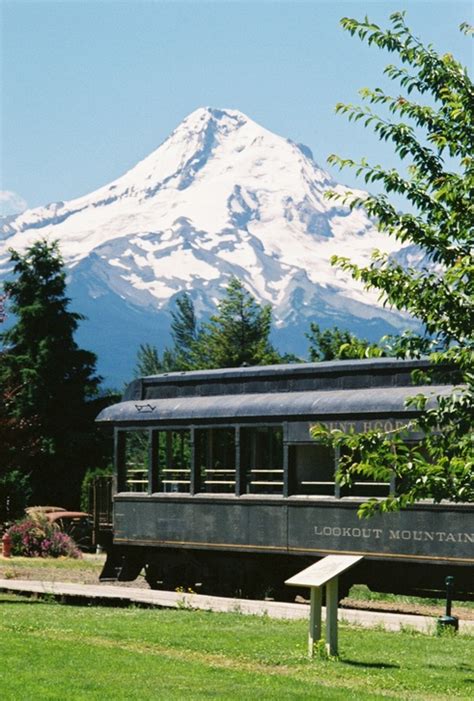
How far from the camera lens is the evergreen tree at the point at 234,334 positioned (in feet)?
189

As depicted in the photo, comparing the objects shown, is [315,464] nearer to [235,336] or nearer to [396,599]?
[396,599]

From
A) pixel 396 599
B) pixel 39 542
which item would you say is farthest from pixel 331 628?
pixel 39 542

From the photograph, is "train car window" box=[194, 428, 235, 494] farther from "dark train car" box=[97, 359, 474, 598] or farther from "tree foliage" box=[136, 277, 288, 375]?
"tree foliage" box=[136, 277, 288, 375]

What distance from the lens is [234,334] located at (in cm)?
5909

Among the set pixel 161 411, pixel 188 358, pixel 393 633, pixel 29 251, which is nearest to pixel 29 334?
pixel 29 251

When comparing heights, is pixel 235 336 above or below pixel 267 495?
above

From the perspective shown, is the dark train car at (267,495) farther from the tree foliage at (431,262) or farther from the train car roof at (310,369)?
the tree foliage at (431,262)

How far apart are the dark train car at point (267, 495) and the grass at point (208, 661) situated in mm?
3114

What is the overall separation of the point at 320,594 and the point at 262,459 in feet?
31.9

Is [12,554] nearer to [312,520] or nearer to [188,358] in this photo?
[312,520]

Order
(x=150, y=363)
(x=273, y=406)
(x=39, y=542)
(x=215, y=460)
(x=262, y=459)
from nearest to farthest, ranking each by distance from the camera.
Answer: (x=273, y=406)
(x=262, y=459)
(x=215, y=460)
(x=39, y=542)
(x=150, y=363)

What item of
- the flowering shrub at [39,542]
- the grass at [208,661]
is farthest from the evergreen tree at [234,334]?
the grass at [208,661]

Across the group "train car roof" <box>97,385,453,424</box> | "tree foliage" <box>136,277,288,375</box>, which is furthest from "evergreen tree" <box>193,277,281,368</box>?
"train car roof" <box>97,385,453,424</box>

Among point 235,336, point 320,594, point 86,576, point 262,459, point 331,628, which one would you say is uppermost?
point 235,336
